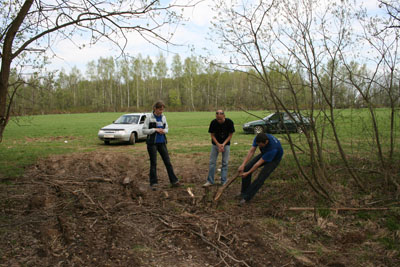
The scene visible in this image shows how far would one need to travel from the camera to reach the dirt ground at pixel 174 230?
3586 mm

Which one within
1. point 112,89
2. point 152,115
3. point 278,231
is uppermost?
point 112,89

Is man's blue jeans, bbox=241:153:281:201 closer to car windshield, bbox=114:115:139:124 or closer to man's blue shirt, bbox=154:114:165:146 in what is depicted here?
man's blue shirt, bbox=154:114:165:146

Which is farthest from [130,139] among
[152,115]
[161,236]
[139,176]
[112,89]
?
[112,89]

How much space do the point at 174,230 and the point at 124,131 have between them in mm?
10371

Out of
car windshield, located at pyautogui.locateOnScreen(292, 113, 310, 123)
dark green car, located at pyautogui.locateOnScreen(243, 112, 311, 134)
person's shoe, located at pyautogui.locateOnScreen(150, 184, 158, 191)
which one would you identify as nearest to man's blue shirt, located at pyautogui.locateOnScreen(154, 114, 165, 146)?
person's shoe, located at pyautogui.locateOnScreen(150, 184, 158, 191)

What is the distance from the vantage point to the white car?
552 inches

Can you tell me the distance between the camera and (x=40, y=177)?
739cm

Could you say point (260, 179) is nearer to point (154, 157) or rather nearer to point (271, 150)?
point (271, 150)

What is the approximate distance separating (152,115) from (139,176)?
215 centimetres

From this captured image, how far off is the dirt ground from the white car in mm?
7340

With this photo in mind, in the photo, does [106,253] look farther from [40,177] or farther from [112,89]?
[112,89]

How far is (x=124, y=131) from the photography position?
46.2 feet

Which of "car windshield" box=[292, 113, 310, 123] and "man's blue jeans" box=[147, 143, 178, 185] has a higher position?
"car windshield" box=[292, 113, 310, 123]

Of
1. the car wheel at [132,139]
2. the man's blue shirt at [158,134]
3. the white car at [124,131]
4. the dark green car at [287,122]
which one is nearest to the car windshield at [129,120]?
the white car at [124,131]
